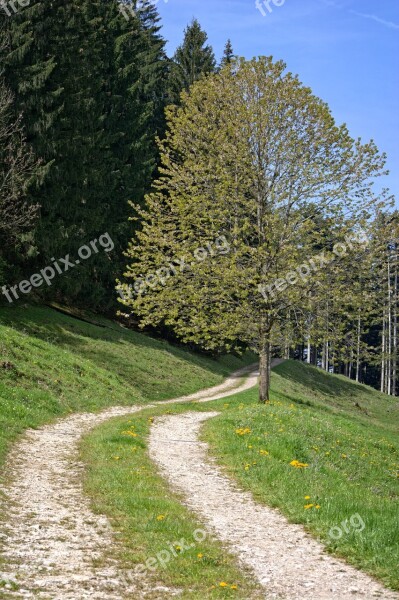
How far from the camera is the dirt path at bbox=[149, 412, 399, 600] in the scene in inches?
236

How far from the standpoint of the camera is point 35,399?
57.8ft

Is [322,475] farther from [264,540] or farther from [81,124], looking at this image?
[81,124]

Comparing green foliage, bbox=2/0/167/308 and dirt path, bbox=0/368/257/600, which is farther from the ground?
green foliage, bbox=2/0/167/308

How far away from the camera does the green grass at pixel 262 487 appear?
→ 6574 millimetres

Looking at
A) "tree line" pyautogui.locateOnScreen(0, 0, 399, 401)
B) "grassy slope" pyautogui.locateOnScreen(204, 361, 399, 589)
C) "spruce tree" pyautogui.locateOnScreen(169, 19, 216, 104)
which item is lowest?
"grassy slope" pyautogui.locateOnScreen(204, 361, 399, 589)

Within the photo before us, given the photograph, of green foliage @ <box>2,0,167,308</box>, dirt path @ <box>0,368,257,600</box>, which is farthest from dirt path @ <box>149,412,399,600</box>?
green foliage @ <box>2,0,167,308</box>

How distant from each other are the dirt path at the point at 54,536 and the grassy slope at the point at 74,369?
4.21 ft

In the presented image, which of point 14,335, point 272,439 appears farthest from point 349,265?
point 14,335

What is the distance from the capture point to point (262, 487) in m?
10.0

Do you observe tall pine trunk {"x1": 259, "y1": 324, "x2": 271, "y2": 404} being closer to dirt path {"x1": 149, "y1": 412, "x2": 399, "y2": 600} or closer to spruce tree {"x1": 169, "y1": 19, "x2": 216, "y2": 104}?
dirt path {"x1": 149, "y1": 412, "x2": 399, "y2": 600}

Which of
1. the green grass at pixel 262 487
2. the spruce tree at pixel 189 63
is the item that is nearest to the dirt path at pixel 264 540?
the green grass at pixel 262 487

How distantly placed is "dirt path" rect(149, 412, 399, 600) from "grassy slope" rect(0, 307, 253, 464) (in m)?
4.16

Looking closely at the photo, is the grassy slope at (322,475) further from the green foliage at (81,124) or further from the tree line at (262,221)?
the green foliage at (81,124)

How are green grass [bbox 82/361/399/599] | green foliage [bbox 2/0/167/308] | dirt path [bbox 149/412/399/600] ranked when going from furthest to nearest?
green foliage [bbox 2/0/167/308] → green grass [bbox 82/361/399/599] → dirt path [bbox 149/412/399/600]
